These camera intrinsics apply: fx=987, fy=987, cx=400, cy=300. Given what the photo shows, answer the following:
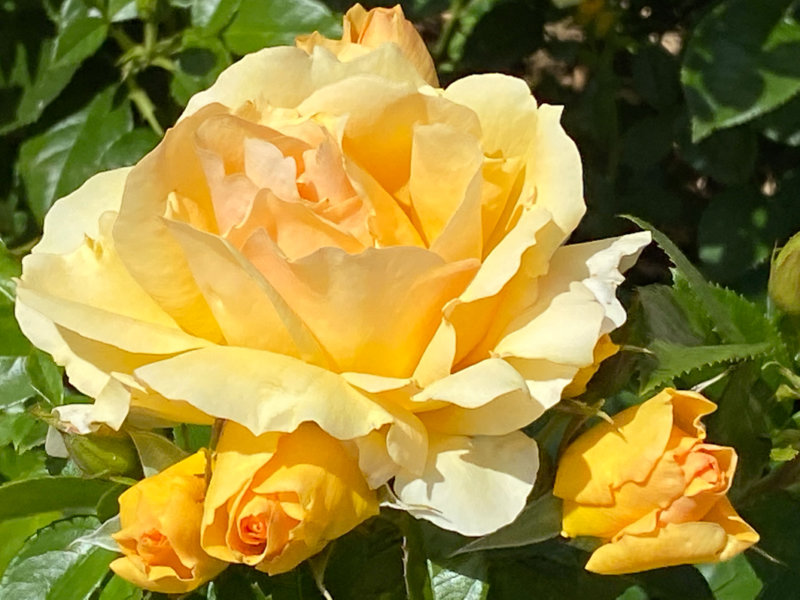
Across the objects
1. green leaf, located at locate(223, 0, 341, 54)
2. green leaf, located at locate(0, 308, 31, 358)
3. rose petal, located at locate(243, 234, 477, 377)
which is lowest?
green leaf, located at locate(0, 308, 31, 358)

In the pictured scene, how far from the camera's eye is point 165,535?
54 cm

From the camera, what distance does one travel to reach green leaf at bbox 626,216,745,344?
0.68m

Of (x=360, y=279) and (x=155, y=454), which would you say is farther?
(x=155, y=454)

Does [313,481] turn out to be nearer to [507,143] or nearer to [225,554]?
[225,554]

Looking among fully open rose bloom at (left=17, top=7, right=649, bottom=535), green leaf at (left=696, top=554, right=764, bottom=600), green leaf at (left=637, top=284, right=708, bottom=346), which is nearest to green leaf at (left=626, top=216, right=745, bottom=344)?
green leaf at (left=637, top=284, right=708, bottom=346)

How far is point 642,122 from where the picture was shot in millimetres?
1598

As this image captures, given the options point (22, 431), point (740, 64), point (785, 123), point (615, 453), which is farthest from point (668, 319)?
point (785, 123)

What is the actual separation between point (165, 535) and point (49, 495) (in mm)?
232

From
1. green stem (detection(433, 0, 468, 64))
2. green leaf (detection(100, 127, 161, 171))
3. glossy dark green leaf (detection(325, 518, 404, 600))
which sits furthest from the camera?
green stem (detection(433, 0, 468, 64))

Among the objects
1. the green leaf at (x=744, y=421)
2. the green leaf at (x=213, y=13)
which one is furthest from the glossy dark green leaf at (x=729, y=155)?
the green leaf at (x=744, y=421)

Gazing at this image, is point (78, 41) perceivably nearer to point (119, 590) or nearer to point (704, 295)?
point (119, 590)

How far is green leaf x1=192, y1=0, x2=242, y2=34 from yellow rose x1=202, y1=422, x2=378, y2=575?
2.81ft

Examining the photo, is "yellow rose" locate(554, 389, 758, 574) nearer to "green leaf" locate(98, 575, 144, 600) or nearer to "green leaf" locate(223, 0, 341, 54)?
"green leaf" locate(98, 575, 144, 600)

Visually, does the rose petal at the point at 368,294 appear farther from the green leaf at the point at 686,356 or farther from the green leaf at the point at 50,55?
the green leaf at the point at 50,55
